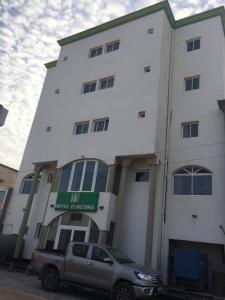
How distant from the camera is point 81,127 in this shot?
770 inches

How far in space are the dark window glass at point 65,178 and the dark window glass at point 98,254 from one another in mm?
7200

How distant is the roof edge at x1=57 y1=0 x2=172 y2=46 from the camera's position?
19.9 m

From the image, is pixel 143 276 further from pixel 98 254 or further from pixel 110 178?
pixel 110 178

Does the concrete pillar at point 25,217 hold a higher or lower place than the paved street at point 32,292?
higher

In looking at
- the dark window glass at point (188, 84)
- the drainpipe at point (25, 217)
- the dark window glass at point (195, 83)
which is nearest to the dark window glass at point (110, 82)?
the dark window glass at point (188, 84)

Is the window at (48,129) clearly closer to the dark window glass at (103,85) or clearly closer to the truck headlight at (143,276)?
the dark window glass at (103,85)

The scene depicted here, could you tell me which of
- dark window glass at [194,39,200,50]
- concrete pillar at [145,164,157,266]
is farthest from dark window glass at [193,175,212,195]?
dark window glass at [194,39,200,50]

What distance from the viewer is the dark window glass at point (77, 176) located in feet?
56.3

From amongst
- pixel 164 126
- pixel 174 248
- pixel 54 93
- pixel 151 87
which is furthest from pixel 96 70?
pixel 174 248

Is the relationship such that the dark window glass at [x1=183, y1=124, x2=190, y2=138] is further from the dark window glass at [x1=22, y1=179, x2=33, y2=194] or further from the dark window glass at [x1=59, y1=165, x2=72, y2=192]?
the dark window glass at [x1=22, y1=179, x2=33, y2=194]

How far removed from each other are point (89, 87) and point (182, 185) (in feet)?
32.9

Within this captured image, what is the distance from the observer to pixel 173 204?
51.3 ft

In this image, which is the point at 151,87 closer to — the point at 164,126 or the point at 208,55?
the point at 164,126

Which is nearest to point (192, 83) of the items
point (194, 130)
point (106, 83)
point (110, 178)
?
point (194, 130)
